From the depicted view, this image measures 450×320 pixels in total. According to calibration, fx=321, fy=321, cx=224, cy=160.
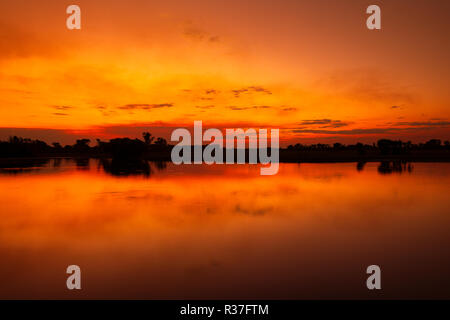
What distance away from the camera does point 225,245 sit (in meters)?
11.1

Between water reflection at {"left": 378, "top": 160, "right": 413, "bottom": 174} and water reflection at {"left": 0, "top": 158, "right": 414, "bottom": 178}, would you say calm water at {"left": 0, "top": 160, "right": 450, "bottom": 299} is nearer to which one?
water reflection at {"left": 0, "top": 158, "right": 414, "bottom": 178}

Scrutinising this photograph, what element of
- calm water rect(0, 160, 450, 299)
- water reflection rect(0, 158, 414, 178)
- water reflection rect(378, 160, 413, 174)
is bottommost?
calm water rect(0, 160, 450, 299)

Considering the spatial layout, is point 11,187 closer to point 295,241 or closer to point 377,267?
point 295,241

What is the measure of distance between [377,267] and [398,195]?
551 inches

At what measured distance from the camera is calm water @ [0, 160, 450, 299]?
8023mm

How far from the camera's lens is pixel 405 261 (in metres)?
9.65

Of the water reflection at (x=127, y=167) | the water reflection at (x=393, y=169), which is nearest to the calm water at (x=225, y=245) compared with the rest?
the water reflection at (x=127, y=167)

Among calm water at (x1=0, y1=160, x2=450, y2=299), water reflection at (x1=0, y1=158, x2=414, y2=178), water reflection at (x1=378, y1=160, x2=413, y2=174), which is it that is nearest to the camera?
calm water at (x1=0, y1=160, x2=450, y2=299)

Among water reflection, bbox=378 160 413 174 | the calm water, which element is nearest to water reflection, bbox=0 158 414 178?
water reflection, bbox=378 160 413 174

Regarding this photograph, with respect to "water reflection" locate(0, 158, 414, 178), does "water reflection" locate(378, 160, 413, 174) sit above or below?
below

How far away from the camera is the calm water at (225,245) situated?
8023 mm

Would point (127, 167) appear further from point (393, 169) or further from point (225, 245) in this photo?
point (225, 245)

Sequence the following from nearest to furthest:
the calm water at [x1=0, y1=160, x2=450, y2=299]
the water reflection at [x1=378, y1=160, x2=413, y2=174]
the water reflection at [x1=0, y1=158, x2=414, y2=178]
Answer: the calm water at [x1=0, y1=160, x2=450, y2=299]
the water reflection at [x1=0, y1=158, x2=414, y2=178]
the water reflection at [x1=378, y1=160, x2=413, y2=174]
